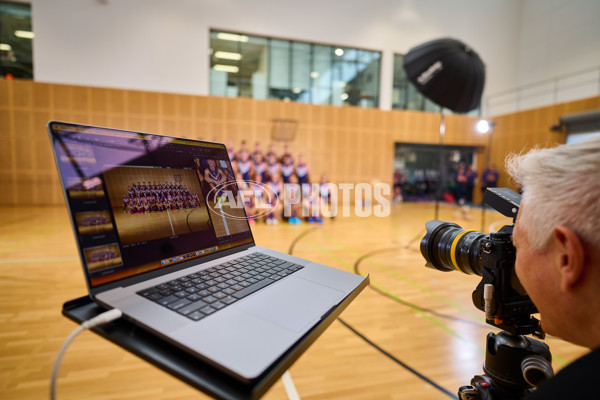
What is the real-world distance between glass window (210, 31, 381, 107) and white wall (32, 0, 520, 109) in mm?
250

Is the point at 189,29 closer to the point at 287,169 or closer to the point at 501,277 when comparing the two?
the point at 287,169

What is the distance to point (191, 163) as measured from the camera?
2.56 feet

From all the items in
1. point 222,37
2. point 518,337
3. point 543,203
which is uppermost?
point 222,37

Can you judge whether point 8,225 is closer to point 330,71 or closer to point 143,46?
point 143,46

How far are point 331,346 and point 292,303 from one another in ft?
4.35

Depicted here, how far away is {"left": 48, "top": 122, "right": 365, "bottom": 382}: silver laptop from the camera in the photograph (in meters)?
0.49

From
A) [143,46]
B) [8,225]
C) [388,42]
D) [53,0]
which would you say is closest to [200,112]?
[143,46]

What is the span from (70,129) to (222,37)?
896 centimetres

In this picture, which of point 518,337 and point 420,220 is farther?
point 420,220

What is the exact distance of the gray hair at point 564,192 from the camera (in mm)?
428

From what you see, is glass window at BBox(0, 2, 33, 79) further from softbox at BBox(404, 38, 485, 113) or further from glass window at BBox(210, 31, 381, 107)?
softbox at BBox(404, 38, 485, 113)

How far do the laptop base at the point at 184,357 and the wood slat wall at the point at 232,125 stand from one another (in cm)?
654

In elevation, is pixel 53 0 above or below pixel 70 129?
above

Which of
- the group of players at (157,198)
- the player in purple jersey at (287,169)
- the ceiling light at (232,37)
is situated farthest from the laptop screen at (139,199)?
the ceiling light at (232,37)
